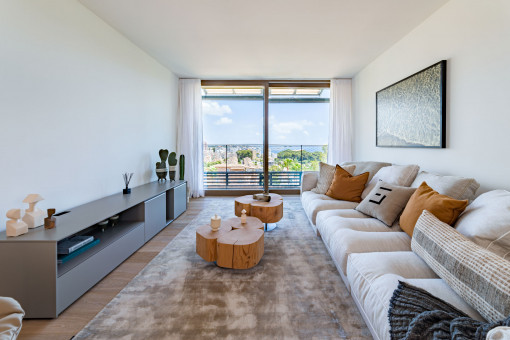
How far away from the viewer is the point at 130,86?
3.35 metres

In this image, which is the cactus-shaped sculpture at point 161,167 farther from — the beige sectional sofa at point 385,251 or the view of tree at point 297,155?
the view of tree at point 297,155

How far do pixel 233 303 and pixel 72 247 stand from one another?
50.9 inches

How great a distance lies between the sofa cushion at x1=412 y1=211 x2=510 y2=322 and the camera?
86cm

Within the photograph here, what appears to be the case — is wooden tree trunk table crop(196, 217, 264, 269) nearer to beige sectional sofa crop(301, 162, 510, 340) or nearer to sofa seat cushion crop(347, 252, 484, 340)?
beige sectional sofa crop(301, 162, 510, 340)

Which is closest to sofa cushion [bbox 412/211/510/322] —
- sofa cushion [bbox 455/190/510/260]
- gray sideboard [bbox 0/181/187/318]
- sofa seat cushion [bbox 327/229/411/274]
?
sofa cushion [bbox 455/190/510/260]

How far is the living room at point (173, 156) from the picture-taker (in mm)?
1562

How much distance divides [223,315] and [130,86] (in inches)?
125

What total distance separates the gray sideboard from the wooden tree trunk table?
0.78 metres

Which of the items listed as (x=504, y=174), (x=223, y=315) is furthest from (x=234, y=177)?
(x=504, y=174)

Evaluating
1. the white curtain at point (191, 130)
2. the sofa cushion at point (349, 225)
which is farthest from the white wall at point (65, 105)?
the sofa cushion at point (349, 225)

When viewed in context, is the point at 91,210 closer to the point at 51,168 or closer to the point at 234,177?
the point at 51,168

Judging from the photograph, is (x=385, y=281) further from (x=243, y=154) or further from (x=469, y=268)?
(x=243, y=154)

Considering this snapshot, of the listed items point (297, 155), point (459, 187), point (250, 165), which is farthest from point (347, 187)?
point (250, 165)

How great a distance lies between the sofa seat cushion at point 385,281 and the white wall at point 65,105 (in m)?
2.52
